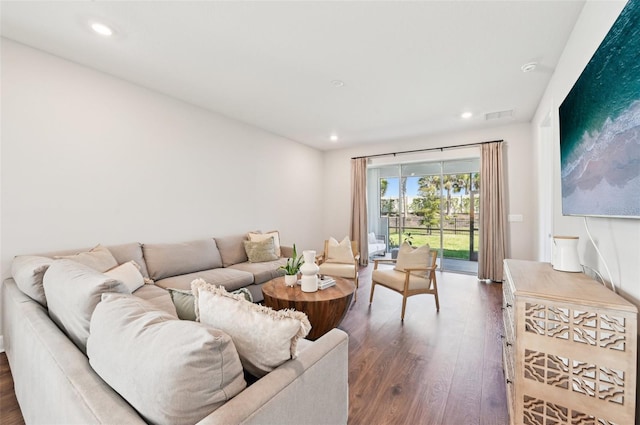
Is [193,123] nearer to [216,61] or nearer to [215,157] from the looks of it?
[215,157]

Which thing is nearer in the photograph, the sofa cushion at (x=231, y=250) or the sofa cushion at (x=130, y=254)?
the sofa cushion at (x=130, y=254)

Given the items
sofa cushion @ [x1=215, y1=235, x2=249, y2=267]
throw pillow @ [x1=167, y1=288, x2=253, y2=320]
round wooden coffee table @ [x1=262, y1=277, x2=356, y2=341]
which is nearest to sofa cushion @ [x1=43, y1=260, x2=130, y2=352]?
throw pillow @ [x1=167, y1=288, x2=253, y2=320]

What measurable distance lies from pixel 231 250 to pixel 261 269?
0.66 m

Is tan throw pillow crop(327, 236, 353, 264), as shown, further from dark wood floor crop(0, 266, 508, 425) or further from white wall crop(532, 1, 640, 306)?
white wall crop(532, 1, 640, 306)

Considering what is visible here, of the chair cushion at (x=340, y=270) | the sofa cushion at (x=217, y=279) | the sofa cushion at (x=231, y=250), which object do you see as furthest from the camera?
the sofa cushion at (x=231, y=250)

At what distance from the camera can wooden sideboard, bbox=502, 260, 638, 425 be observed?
110 centimetres

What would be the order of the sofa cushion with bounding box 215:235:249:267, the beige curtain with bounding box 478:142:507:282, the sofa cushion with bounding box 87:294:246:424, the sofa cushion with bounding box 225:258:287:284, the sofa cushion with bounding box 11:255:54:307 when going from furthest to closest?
1. the beige curtain with bounding box 478:142:507:282
2. the sofa cushion with bounding box 215:235:249:267
3. the sofa cushion with bounding box 225:258:287:284
4. the sofa cushion with bounding box 11:255:54:307
5. the sofa cushion with bounding box 87:294:246:424

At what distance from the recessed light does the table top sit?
258 centimetres

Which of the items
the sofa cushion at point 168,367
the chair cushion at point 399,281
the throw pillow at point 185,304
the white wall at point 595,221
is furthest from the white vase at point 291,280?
the white wall at point 595,221

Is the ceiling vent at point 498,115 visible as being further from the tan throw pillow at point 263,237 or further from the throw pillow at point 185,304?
the throw pillow at point 185,304

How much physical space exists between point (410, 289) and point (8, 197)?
13.0 feet

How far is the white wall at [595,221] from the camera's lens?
48.6 inches

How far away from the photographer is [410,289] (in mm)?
3199

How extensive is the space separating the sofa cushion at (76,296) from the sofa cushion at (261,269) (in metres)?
2.10
